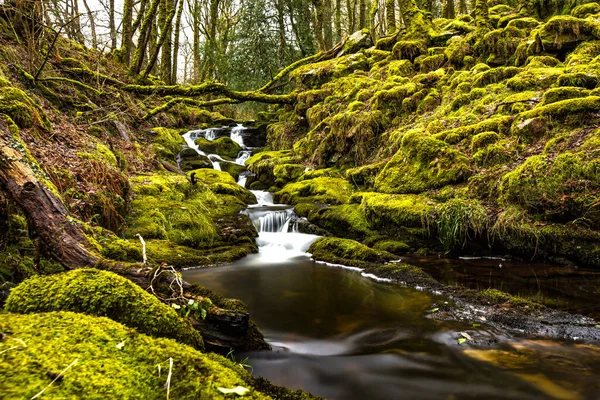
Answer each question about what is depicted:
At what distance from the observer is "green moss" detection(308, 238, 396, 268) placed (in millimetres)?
6136

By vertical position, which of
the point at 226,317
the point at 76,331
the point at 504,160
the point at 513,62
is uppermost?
the point at 513,62

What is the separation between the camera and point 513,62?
9.86 m

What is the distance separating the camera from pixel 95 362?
1.33 meters

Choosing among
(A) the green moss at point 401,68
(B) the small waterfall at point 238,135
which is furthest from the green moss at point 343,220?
(B) the small waterfall at point 238,135

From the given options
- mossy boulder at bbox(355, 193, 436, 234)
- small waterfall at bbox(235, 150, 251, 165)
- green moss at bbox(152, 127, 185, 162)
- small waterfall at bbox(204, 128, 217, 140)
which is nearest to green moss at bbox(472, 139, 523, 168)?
mossy boulder at bbox(355, 193, 436, 234)

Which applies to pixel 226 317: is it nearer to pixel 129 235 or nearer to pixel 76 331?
pixel 76 331

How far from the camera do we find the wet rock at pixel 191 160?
1361 centimetres

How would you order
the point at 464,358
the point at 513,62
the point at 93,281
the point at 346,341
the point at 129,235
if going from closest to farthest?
the point at 93,281
the point at 464,358
the point at 346,341
the point at 129,235
the point at 513,62

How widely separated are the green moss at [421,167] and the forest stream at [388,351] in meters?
2.59

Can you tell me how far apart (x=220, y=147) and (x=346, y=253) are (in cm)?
1170

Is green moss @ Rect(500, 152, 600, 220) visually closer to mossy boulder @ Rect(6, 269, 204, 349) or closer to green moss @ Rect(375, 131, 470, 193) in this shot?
green moss @ Rect(375, 131, 470, 193)

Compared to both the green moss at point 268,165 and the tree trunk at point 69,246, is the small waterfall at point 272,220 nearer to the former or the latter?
the green moss at point 268,165

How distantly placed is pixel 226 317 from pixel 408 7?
1468 centimetres

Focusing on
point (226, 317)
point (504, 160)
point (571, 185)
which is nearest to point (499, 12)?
point (504, 160)
